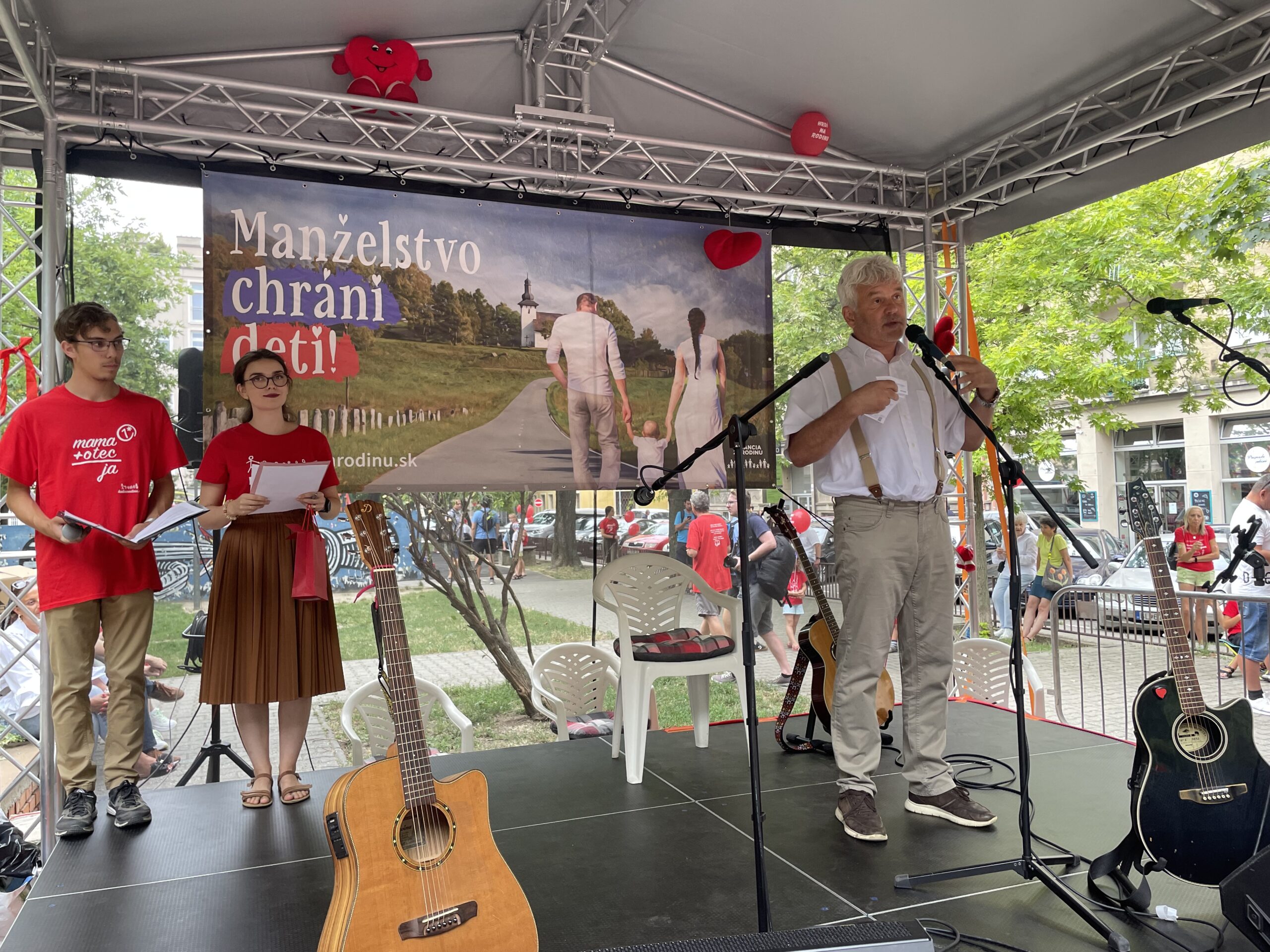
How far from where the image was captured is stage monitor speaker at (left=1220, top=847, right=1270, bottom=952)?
1704mm

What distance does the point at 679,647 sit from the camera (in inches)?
144

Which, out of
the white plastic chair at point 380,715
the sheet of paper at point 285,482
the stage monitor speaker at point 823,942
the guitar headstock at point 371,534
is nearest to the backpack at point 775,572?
the white plastic chair at point 380,715

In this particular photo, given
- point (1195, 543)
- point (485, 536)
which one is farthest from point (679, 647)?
point (1195, 543)

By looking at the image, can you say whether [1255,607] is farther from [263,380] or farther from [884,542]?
[263,380]

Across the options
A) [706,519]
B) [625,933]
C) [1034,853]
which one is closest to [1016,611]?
[1034,853]

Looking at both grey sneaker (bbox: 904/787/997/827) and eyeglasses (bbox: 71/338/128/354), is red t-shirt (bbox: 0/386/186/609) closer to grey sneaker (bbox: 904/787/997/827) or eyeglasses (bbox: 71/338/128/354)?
eyeglasses (bbox: 71/338/128/354)

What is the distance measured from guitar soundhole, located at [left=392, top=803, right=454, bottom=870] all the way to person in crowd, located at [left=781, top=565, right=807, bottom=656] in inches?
266

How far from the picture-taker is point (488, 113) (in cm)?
440

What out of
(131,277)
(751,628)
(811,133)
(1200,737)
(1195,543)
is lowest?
(1200,737)

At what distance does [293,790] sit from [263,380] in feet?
4.91

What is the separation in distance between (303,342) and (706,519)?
4638mm

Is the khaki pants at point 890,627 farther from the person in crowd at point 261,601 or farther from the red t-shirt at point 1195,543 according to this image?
the red t-shirt at point 1195,543

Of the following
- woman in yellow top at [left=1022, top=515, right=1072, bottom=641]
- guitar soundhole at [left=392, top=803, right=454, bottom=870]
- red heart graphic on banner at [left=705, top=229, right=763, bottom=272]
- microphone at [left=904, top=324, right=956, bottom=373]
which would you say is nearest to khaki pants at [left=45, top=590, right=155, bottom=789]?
guitar soundhole at [left=392, top=803, right=454, bottom=870]

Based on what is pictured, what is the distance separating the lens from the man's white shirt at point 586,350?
16.2 feet
